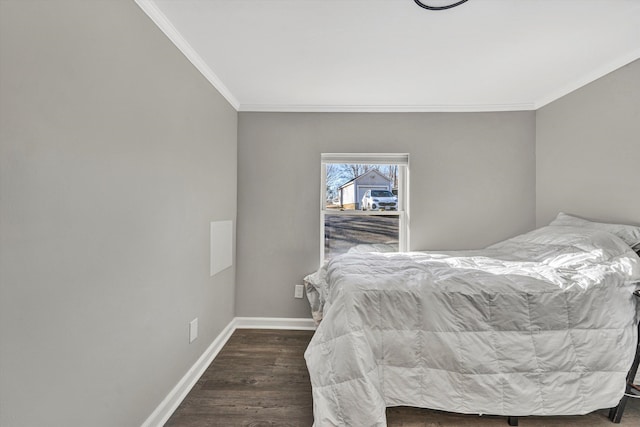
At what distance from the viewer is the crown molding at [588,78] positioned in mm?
2021

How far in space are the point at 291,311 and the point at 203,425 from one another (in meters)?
1.44

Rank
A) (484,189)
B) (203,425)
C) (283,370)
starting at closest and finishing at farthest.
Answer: (203,425)
(283,370)
(484,189)

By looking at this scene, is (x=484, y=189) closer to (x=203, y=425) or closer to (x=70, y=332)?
(x=203, y=425)

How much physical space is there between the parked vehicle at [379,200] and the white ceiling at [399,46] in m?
0.97

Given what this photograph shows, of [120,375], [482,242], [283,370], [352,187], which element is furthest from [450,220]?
[120,375]

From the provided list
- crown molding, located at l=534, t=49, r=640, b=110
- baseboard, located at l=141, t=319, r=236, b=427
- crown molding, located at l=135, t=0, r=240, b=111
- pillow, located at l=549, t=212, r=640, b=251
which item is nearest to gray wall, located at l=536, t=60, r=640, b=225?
crown molding, located at l=534, t=49, r=640, b=110

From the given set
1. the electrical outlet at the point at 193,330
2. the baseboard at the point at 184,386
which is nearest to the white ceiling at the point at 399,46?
the electrical outlet at the point at 193,330

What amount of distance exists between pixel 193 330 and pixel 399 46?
244 centimetres

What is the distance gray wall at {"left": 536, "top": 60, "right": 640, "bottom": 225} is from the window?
4.52 feet

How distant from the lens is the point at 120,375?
1304 mm

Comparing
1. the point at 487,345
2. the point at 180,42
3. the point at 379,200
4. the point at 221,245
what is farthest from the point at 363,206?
the point at 180,42

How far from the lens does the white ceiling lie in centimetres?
157

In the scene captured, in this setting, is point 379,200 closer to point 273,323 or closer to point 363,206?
point 363,206

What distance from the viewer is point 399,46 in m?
1.90
